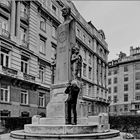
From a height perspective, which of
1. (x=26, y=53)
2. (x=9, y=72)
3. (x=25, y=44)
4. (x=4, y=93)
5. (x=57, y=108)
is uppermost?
(x=25, y=44)

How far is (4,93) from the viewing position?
28.5 m

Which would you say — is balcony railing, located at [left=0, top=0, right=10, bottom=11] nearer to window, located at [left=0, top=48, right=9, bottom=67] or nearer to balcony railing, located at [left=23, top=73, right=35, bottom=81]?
window, located at [left=0, top=48, right=9, bottom=67]

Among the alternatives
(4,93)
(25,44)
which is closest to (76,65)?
(4,93)

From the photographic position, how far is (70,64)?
53.2 feet

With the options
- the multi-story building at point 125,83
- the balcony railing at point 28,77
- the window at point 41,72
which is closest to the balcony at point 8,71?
the balcony railing at point 28,77

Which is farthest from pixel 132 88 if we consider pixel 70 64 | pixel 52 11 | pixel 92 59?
pixel 70 64

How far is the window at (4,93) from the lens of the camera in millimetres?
28112

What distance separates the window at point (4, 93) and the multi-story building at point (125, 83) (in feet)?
189

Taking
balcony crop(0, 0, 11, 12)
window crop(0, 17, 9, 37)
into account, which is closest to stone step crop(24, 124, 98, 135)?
window crop(0, 17, 9, 37)

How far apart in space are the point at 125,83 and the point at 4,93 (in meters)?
63.2

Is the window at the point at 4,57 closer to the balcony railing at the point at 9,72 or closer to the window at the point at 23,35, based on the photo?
the balcony railing at the point at 9,72

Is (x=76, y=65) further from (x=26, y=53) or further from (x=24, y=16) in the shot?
(x=24, y=16)

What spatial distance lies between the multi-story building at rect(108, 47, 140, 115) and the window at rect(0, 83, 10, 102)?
57.7 meters

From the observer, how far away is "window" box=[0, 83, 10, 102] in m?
28.1
